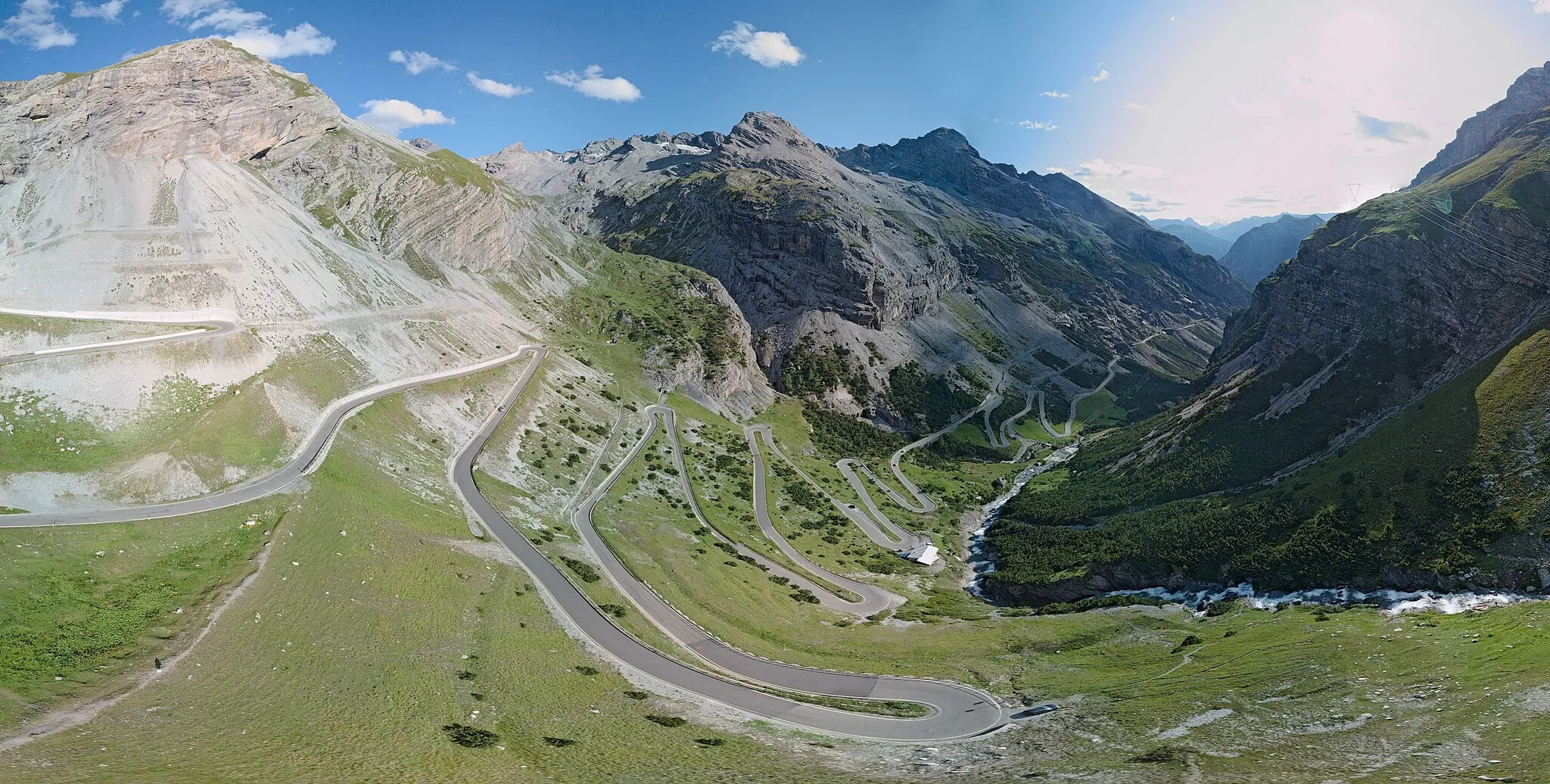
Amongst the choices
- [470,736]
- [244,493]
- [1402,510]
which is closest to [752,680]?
[470,736]

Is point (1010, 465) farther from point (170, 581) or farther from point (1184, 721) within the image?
point (170, 581)

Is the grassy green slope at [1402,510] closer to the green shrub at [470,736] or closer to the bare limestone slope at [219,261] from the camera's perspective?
the green shrub at [470,736]

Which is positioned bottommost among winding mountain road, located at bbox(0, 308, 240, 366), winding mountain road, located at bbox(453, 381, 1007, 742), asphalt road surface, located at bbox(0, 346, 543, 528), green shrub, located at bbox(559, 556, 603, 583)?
winding mountain road, located at bbox(453, 381, 1007, 742)

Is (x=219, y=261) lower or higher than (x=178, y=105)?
lower

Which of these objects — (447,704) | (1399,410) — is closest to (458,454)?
(447,704)

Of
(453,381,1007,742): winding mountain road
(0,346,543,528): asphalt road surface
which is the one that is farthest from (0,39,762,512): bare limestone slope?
(453,381,1007,742): winding mountain road

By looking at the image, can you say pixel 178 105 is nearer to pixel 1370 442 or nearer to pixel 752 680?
pixel 752 680

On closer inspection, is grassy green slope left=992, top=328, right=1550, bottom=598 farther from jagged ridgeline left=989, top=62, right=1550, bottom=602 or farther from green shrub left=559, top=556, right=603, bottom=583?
green shrub left=559, top=556, right=603, bottom=583

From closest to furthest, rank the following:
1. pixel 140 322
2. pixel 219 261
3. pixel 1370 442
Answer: pixel 140 322 < pixel 1370 442 < pixel 219 261

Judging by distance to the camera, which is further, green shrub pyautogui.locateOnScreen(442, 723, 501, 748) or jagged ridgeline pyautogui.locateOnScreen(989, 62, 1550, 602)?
jagged ridgeline pyautogui.locateOnScreen(989, 62, 1550, 602)
